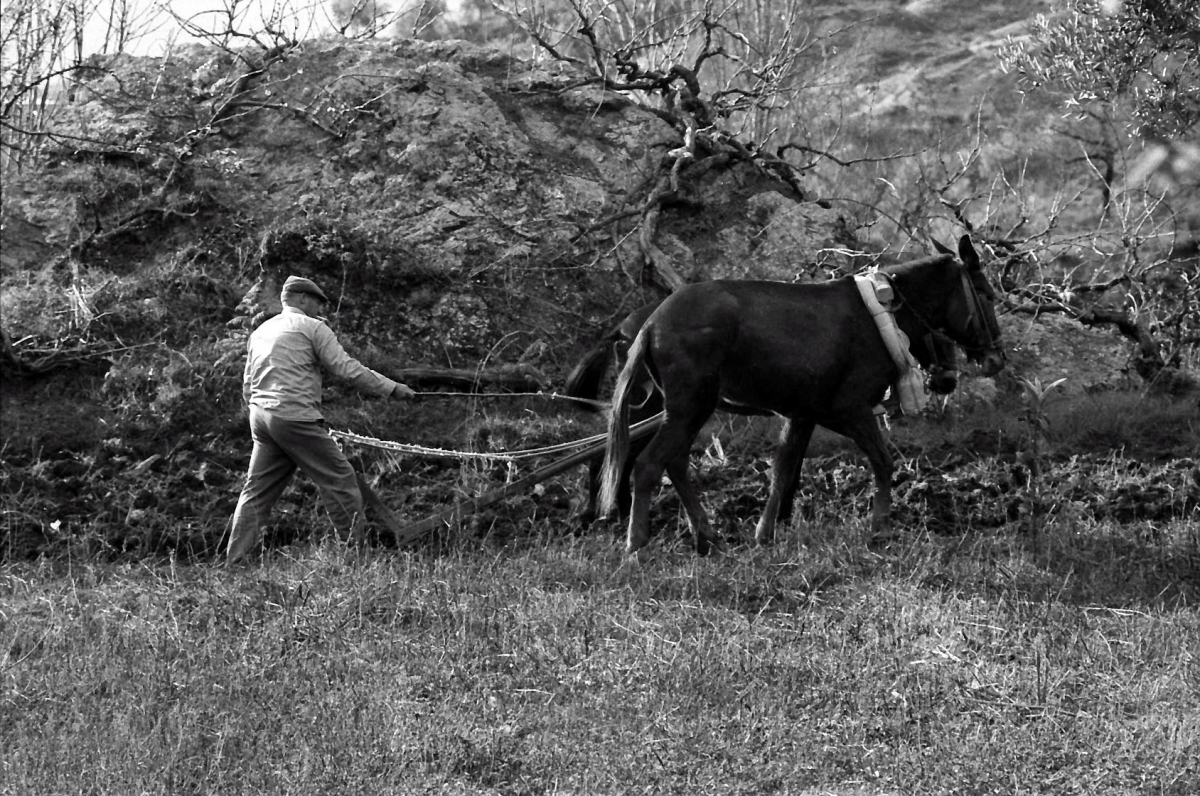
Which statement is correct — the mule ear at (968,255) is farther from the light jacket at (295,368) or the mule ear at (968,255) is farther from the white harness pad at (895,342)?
the light jacket at (295,368)

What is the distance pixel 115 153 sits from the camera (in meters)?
14.3

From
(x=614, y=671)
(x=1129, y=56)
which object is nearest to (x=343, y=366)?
(x=614, y=671)

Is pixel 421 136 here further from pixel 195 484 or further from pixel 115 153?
pixel 195 484

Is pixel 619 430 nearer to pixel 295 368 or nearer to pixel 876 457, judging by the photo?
pixel 876 457

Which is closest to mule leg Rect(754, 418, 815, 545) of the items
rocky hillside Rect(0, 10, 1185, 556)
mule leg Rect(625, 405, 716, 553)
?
mule leg Rect(625, 405, 716, 553)

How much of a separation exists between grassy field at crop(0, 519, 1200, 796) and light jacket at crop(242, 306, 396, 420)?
36.4 inches

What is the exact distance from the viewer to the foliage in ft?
31.1

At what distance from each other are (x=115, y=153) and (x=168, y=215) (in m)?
1.00

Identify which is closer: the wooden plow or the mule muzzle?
the wooden plow

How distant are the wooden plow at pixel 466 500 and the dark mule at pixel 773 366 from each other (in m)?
0.39

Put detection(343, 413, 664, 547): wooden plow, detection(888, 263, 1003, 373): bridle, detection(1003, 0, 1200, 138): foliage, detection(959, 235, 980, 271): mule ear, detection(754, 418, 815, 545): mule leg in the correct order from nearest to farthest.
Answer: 1. detection(343, 413, 664, 547): wooden plow
2. detection(1003, 0, 1200, 138): foliage
3. detection(754, 418, 815, 545): mule leg
4. detection(888, 263, 1003, 373): bridle
5. detection(959, 235, 980, 271): mule ear

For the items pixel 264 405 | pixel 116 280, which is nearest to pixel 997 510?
pixel 264 405

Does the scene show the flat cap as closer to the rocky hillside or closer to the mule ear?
the rocky hillside

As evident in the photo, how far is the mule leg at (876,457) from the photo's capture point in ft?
31.6
